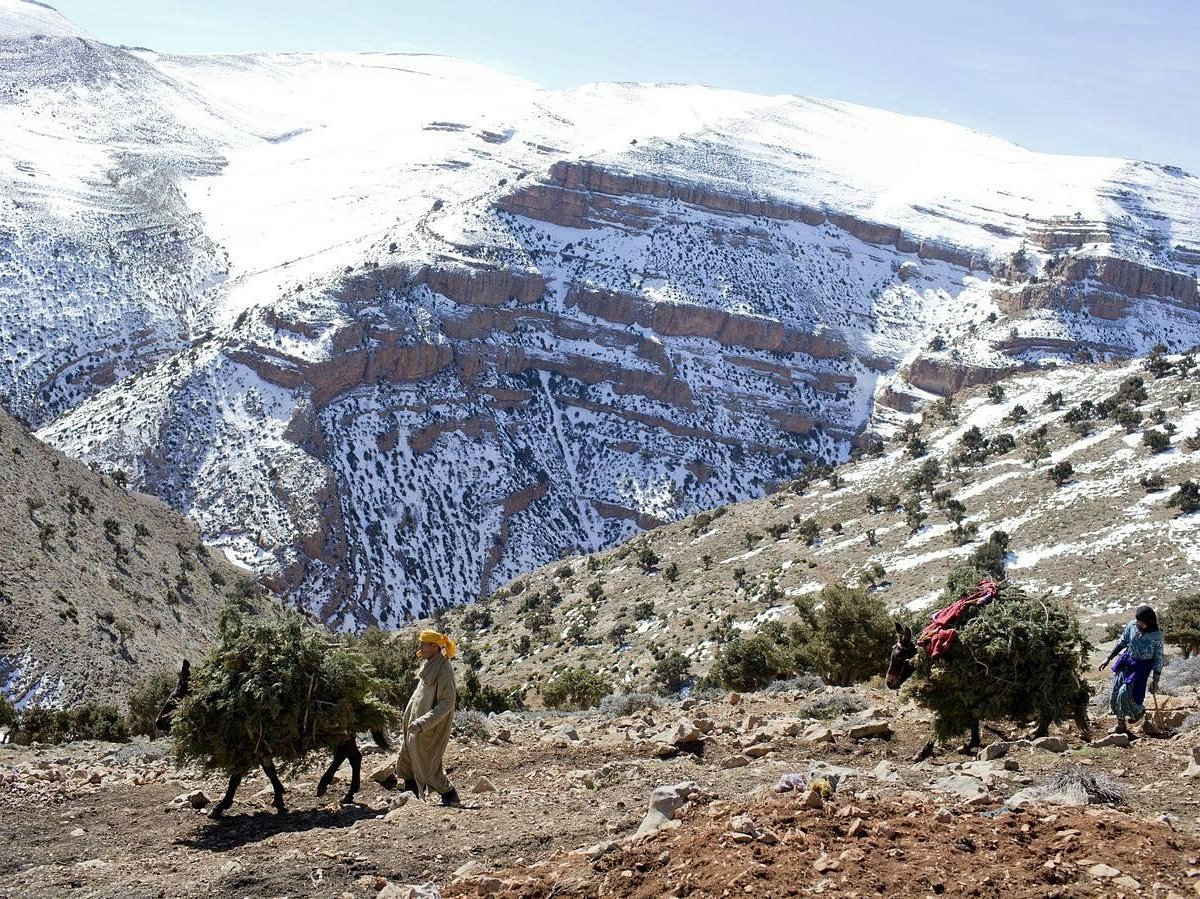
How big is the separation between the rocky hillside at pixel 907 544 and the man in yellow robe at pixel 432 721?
23.9 meters

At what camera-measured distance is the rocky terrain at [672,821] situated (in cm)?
686

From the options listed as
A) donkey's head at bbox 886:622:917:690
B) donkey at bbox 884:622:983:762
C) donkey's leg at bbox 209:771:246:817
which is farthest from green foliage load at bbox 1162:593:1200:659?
donkey's leg at bbox 209:771:246:817

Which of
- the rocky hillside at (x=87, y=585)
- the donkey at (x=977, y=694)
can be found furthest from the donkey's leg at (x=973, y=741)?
the rocky hillside at (x=87, y=585)

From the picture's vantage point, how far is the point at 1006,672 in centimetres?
1152

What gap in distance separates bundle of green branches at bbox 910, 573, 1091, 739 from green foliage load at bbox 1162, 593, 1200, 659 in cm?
1485

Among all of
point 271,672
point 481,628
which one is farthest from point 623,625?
point 271,672

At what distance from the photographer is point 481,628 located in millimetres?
59062

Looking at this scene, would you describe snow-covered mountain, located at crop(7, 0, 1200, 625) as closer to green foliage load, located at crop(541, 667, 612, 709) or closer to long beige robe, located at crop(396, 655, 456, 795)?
green foliage load, located at crop(541, 667, 612, 709)

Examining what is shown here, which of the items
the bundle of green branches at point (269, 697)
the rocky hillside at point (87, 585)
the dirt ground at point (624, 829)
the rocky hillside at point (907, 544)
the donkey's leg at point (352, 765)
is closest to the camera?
the dirt ground at point (624, 829)

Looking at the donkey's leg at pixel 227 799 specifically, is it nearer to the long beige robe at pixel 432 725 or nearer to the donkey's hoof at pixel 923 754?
the long beige robe at pixel 432 725

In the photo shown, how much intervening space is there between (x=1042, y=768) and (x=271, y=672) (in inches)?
301

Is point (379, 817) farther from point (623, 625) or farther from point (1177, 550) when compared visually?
point (623, 625)

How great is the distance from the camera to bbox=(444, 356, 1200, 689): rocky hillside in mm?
39438

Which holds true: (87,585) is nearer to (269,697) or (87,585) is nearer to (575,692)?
(575,692)
